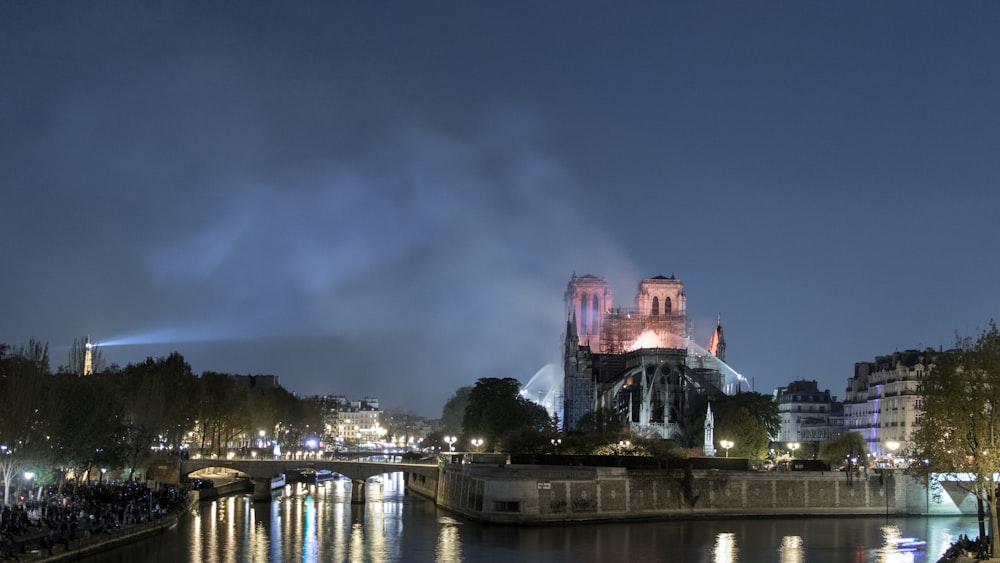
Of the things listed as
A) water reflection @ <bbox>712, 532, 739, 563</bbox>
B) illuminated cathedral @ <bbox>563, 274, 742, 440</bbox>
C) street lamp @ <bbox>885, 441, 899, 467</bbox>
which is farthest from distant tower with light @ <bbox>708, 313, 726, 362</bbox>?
water reflection @ <bbox>712, 532, 739, 563</bbox>

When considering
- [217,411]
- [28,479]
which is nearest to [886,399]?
[217,411]

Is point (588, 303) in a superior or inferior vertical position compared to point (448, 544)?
superior

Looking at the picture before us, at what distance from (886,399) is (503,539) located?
66877mm

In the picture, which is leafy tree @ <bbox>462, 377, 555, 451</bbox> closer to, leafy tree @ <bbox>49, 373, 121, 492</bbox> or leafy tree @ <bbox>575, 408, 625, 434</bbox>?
leafy tree @ <bbox>575, 408, 625, 434</bbox>

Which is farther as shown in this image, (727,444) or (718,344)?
(718,344)

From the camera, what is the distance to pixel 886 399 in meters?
115

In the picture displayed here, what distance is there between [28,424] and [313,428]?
116954mm

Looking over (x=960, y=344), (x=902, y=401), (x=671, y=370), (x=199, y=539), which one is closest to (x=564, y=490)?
(x=199, y=539)

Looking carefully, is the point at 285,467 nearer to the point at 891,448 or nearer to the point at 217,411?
the point at 217,411

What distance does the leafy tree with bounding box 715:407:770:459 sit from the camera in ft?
339

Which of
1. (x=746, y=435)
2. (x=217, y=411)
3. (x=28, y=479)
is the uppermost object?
(x=217, y=411)

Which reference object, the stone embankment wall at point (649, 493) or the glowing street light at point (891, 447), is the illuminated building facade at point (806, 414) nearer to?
the glowing street light at point (891, 447)

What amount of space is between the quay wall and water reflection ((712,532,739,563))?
357 inches

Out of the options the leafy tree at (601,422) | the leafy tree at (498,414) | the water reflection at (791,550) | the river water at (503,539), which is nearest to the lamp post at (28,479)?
the river water at (503,539)
